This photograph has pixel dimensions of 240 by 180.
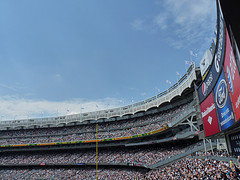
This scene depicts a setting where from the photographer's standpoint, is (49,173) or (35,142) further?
(35,142)

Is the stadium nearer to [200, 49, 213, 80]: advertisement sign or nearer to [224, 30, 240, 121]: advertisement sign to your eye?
[200, 49, 213, 80]: advertisement sign

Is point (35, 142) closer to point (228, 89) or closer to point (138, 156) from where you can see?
point (138, 156)

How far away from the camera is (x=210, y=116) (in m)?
11.7

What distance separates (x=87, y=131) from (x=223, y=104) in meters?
42.3

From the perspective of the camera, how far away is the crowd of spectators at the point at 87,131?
38.0 meters

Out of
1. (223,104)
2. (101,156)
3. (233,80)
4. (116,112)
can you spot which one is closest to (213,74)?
(223,104)

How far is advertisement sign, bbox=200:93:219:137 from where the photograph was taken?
10.9 metres

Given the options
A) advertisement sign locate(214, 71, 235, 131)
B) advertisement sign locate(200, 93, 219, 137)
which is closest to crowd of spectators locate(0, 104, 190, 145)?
advertisement sign locate(200, 93, 219, 137)

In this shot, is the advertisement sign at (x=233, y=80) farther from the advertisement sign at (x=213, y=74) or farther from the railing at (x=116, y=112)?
the railing at (x=116, y=112)

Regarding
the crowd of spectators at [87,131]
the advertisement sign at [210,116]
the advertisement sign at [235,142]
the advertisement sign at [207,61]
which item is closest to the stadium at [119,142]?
the crowd of spectators at [87,131]

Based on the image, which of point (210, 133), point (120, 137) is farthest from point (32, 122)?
point (210, 133)

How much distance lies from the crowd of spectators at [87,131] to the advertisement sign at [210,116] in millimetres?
21297

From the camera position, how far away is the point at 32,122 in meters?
55.1

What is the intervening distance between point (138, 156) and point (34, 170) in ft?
89.8
